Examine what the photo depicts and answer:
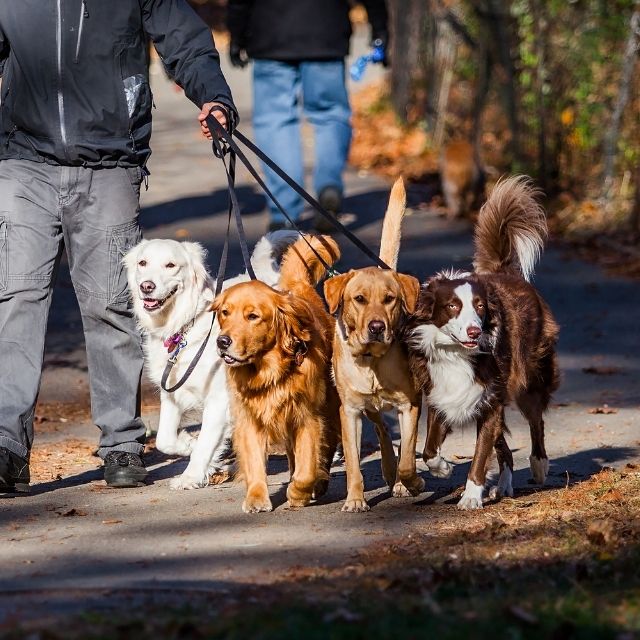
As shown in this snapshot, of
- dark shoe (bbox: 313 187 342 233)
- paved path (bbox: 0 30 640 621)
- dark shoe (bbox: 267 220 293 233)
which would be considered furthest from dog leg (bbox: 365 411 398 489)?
dark shoe (bbox: 313 187 342 233)

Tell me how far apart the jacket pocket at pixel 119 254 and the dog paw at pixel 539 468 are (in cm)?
225

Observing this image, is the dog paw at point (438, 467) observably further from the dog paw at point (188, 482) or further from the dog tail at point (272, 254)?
the dog tail at point (272, 254)

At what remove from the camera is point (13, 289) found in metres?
6.29

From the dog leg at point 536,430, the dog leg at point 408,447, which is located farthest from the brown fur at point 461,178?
the dog leg at point 408,447

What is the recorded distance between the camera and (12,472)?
6246mm

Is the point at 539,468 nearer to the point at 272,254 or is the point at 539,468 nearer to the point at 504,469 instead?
the point at 504,469

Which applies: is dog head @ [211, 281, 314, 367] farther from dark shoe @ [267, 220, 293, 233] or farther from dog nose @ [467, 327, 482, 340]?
dark shoe @ [267, 220, 293, 233]

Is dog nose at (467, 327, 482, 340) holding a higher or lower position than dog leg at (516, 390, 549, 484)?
higher

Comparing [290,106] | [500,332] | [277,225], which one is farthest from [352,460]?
[290,106]

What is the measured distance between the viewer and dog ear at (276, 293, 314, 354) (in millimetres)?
5891

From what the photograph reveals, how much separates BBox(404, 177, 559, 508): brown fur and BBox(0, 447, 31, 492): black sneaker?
1.98 metres

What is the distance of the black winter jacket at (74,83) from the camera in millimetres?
6191

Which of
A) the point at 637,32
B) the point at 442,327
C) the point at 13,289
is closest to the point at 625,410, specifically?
the point at 442,327

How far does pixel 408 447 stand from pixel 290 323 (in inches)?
31.1
